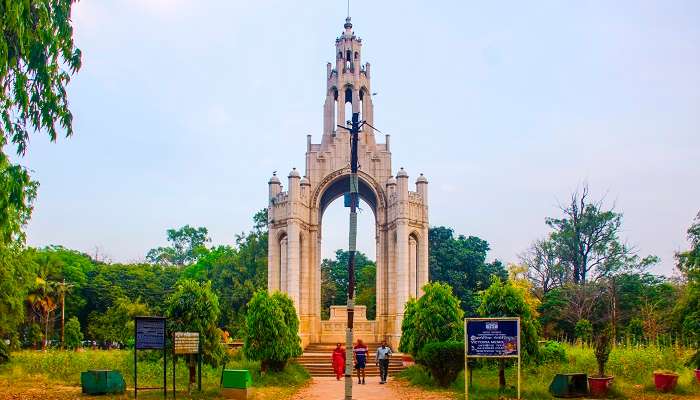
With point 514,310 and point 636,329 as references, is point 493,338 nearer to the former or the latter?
point 514,310

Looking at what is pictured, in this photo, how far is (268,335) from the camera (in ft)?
75.4

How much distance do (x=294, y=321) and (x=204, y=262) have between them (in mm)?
45244

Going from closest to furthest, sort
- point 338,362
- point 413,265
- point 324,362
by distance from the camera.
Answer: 1. point 338,362
2. point 324,362
3. point 413,265

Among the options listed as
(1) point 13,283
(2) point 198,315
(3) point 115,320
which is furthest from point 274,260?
(3) point 115,320

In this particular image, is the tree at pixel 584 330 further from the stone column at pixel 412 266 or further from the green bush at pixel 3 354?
the green bush at pixel 3 354

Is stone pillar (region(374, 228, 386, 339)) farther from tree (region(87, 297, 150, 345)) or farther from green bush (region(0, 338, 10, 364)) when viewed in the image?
tree (region(87, 297, 150, 345))

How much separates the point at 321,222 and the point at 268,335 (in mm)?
13042

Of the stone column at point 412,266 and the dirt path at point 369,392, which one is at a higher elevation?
the stone column at point 412,266

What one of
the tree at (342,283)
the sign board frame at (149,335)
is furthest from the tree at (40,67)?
the tree at (342,283)

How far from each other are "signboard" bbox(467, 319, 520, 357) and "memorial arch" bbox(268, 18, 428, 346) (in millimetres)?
14977

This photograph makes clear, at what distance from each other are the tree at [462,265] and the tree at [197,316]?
34.5m

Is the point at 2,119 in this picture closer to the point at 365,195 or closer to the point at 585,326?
the point at 365,195

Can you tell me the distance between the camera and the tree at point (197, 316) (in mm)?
18578

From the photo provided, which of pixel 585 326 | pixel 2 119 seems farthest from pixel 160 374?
pixel 585 326
